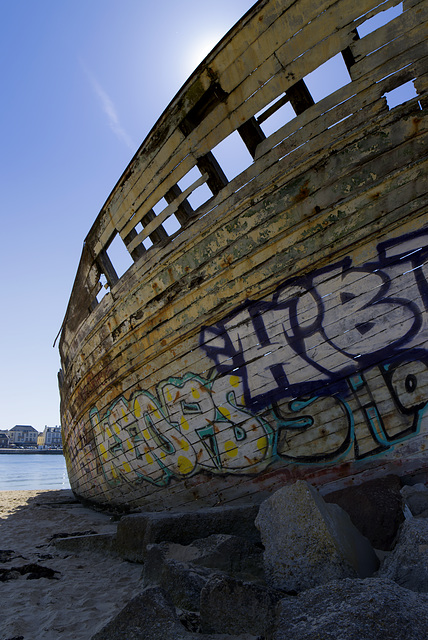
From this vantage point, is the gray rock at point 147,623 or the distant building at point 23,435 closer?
the gray rock at point 147,623

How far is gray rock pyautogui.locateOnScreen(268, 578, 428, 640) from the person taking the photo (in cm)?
162

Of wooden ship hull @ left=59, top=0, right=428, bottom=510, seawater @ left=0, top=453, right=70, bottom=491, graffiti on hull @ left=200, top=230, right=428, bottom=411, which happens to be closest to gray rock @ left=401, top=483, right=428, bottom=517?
wooden ship hull @ left=59, top=0, right=428, bottom=510

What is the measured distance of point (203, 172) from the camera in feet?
14.8

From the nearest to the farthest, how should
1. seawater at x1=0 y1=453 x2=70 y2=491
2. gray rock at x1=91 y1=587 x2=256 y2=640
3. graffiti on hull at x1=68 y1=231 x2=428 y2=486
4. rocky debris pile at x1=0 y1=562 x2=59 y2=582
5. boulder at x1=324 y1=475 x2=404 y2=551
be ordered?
gray rock at x1=91 y1=587 x2=256 y2=640 < boulder at x1=324 y1=475 x2=404 y2=551 < graffiti on hull at x1=68 y1=231 x2=428 y2=486 < rocky debris pile at x1=0 y1=562 x2=59 y2=582 < seawater at x1=0 y1=453 x2=70 y2=491

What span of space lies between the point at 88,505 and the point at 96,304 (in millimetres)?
4207

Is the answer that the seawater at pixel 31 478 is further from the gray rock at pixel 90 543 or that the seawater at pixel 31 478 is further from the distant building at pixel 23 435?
the distant building at pixel 23 435

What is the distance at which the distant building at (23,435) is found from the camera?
129700mm

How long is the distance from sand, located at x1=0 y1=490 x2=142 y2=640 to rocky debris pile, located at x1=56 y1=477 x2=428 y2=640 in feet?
1.34

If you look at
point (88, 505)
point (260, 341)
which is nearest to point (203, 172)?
point (260, 341)

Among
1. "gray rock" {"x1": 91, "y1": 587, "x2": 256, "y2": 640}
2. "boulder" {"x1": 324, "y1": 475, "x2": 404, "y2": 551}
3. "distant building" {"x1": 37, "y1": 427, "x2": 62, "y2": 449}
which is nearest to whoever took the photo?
"gray rock" {"x1": 91, "y1": 587, "x2": 256, "y2": 640}

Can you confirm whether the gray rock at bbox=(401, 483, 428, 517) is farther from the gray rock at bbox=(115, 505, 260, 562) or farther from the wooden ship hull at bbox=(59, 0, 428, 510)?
the gray rock at bbox=(115, 505, 260, 562)

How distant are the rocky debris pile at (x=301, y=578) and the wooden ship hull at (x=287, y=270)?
59 centimetres

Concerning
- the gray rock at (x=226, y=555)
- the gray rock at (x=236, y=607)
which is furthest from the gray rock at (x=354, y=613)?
the gray rock at (x=226, y=555)

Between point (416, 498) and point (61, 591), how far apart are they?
3022 millimetres
